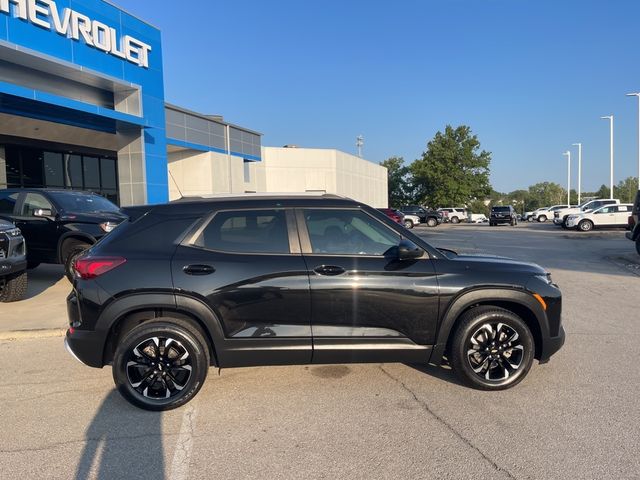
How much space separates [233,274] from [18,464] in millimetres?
1904

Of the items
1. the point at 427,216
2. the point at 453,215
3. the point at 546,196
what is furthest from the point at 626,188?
the point at 427,216

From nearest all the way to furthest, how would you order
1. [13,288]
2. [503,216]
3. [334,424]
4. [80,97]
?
[334,424], [13,288], [80,97], [503,216]

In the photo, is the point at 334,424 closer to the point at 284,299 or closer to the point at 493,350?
the point at 284,299

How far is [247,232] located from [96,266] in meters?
1.25

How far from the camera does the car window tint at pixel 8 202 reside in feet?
30.0

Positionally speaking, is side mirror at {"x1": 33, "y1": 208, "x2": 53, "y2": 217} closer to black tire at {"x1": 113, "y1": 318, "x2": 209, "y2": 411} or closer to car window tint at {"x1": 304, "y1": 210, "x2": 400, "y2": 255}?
black tire at {"x1": 113, "y1": 318, "x2": 209, "y2": 411}

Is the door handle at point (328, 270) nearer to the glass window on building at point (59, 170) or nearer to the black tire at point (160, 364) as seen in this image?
the black tire at point (160, 364)

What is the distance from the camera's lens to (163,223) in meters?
3.93

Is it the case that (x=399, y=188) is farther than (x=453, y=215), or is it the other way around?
(x=399, y=188)

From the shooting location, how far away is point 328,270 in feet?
12.6

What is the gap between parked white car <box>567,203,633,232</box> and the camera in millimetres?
26906

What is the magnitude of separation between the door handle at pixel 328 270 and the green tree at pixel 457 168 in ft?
194

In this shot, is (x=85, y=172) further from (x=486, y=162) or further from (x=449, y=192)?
(x=486, y=162)

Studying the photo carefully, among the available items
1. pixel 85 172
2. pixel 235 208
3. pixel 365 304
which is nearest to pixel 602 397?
pixel 365 304
